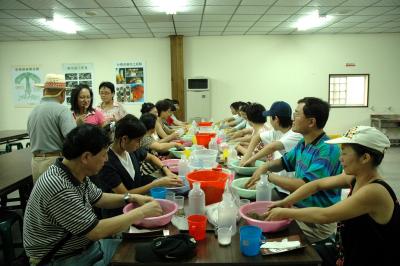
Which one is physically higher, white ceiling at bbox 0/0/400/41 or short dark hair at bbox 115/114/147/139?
white ceiling at bbox 0/0/400/41

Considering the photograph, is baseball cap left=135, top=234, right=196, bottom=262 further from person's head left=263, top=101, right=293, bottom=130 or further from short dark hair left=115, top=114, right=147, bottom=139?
person's head left=263, top=101, right=293, bottom=130

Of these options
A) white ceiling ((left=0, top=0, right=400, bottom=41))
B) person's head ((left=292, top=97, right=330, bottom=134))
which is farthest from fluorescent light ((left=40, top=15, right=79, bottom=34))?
person's head ((left=292, top=97, right=330, bottom=134))

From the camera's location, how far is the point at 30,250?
1.33 meters

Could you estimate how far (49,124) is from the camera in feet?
8.58

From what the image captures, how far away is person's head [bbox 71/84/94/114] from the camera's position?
3.39 meters

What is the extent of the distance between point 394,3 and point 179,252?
18.5ft

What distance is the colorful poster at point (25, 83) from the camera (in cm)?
723

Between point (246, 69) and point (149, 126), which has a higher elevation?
point (246, 69)

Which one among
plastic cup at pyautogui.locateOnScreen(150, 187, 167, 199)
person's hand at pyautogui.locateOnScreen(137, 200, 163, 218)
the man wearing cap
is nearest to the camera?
person's hand at pyautogui.locateOnScreen(137, 200, 163, 218)

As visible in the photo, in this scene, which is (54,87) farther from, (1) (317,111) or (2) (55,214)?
(1) (317,111)

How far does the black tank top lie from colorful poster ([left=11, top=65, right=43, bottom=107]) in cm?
748

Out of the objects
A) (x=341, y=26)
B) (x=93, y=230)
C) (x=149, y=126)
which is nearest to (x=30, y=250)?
(x=93, y=230)

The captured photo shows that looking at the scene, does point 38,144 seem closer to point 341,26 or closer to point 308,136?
point 308,136

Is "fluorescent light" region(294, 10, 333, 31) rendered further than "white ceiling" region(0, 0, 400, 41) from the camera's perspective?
Yes
